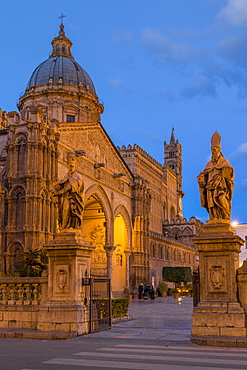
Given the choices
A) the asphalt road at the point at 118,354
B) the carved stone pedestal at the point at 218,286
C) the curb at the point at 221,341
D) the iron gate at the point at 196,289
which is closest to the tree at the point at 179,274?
the asphalt road at the point at 118,354

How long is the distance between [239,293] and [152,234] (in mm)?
47139

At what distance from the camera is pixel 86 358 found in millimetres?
8555

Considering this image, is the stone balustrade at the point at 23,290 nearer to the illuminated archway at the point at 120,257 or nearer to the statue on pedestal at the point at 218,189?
the statue on pedestal at the point at 218,189

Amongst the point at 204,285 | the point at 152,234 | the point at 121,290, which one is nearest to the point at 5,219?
the point at 121,290

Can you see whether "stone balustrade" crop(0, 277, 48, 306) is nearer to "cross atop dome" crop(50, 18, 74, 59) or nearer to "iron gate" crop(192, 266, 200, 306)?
"iron gate" crop(192, 266, 200, 306)

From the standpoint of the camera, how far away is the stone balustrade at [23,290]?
42.8 ft

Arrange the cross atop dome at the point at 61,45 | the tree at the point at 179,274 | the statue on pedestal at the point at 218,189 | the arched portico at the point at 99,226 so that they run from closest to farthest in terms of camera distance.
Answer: the statue on pedestal at the point at 218,189 → the arched portico at the point at 99,226 → the tree at the point at 179,274 → the cross atop dome at the point at 61,45

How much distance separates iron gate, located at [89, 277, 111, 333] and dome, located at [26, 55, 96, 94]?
141ft

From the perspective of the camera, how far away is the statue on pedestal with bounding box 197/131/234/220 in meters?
11.7

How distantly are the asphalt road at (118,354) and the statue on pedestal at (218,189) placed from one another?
3109 mm

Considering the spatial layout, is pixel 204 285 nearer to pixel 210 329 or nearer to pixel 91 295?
pixel 210 329

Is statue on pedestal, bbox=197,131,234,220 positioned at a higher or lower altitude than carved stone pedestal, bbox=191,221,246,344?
higher

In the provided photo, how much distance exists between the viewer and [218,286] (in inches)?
443

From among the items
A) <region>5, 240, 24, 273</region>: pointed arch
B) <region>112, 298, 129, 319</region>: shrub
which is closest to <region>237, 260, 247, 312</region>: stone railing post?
<region>112, 298, 129, 319</region>: shrub
